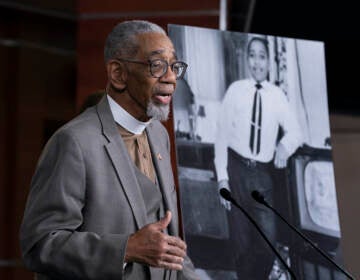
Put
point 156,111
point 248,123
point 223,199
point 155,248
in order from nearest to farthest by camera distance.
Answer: point 155,248 → point 156,111 → point 223,199 → point 248,123

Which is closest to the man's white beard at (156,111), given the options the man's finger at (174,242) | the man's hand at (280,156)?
the man's finger at (174,242)

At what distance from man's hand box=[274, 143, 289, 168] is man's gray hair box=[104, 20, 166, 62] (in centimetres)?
97

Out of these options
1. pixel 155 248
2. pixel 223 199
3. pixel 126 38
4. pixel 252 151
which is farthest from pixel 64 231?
pixel 252 151

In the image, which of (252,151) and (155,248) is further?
(252,151)

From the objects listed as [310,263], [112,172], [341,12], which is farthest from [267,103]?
[341,12]

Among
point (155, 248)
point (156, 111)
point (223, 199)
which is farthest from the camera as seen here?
point (223, 199)

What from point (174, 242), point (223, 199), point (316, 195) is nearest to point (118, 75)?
point (174, 242)

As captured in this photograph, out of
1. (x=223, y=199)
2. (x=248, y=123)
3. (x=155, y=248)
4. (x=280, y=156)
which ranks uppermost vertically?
(x=248, y=123)

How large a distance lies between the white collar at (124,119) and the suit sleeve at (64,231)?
19 cm

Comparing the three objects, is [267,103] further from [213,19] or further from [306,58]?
[213,19]

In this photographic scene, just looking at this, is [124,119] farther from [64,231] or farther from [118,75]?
[64,231]

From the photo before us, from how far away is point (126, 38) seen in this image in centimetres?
230

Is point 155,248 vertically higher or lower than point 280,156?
lower

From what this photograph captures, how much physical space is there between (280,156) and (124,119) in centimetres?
98
